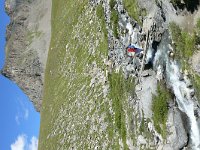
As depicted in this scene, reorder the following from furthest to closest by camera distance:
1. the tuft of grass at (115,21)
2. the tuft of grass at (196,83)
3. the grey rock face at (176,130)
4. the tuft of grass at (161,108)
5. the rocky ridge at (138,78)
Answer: the tuft of grass at (115,21)
the tuft of grass at (161,108)
the rocky ridge at (138,78)
the grey rock face at (176,130)
the tuft of grass at (196,83)

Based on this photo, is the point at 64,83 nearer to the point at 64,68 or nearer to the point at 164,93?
the point at 64,68

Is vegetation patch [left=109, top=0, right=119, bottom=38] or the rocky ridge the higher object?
vegetation patch [left=109, top=0, right=119, bottom=38]

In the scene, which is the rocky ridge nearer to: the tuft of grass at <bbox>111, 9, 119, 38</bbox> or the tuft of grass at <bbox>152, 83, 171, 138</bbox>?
the tuft of grass at <bbox>152, 83, 171, 138</bbox>

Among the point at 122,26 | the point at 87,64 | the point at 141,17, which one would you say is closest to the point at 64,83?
the point at 87,64

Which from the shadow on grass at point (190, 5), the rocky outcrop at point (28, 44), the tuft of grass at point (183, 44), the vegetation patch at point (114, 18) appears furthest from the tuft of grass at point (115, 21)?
the rocky outcrop at point (28, 44)

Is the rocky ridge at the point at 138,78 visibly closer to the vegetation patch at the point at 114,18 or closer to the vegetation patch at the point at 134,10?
the vegetation patch at the point at 134,10

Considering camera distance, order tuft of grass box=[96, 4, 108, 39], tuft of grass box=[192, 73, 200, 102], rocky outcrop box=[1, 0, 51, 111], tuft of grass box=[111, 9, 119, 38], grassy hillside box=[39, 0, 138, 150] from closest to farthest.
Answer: tuft of grass box=[192, 73, 200, 102] → grassy hillside box=[39, 0, 138, 150] → tuft of grass box=[111, 9, 119, 38] → tuft of grass box=[96, 4, 108, 39] → rocky outcrop box=[1, 0, 51, 111]

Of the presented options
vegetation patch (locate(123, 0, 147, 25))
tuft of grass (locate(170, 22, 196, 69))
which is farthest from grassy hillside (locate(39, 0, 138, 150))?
tuft of grass (locate(170, 22, 196, 69))
